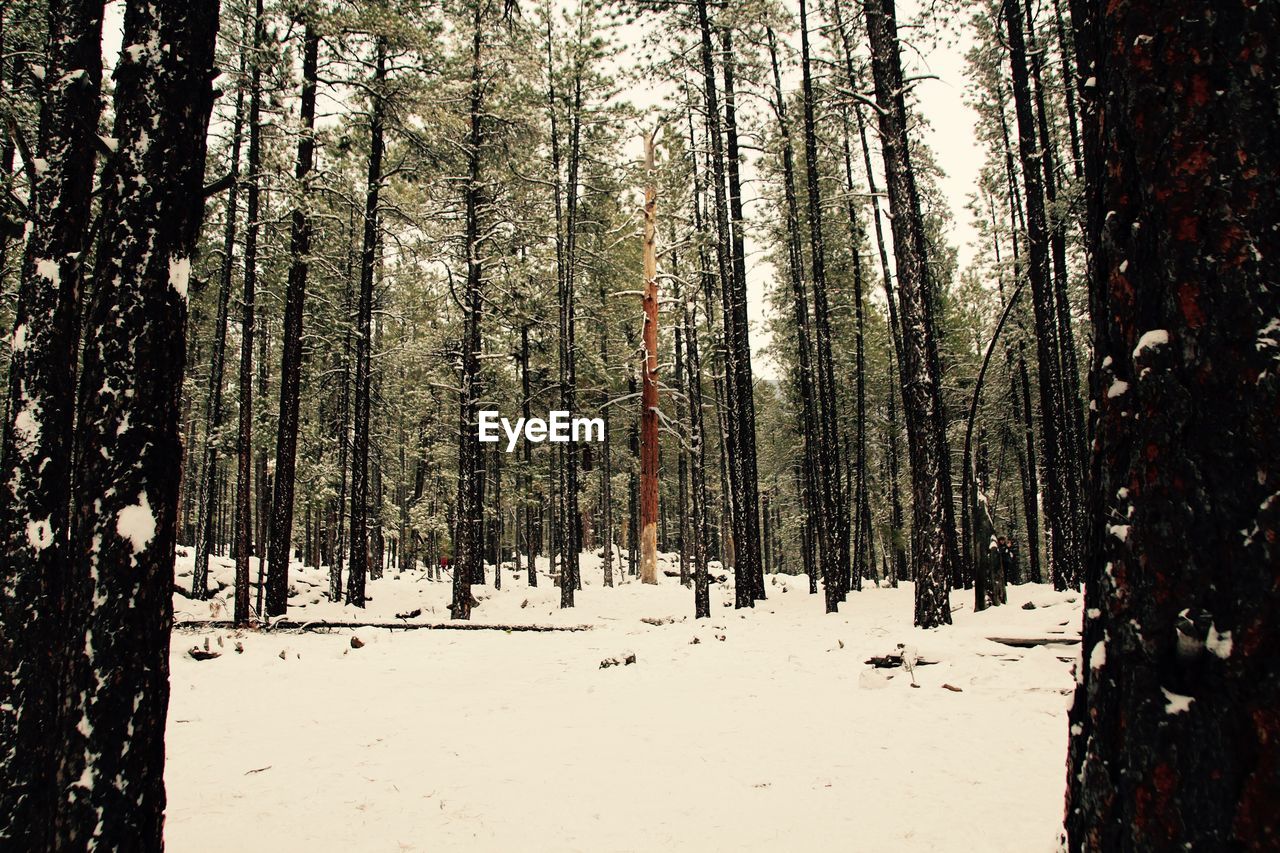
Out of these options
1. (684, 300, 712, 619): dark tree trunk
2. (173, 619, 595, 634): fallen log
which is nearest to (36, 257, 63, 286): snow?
(173, 619, 595, 634): fallen log

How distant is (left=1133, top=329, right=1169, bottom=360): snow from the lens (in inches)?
48.2

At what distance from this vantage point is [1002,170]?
18.8 meters

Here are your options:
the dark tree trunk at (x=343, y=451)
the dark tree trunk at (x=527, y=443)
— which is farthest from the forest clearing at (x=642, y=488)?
the dark tree trunk at (x=527, y=443)

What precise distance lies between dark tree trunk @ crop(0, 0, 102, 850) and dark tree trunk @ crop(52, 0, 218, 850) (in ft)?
4.10

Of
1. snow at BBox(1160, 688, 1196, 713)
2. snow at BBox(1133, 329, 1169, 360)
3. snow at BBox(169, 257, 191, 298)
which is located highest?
snow at BBox(169, 257, 191, 298)

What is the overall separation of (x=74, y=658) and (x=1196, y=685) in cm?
402

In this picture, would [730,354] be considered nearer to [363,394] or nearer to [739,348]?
[739,348]

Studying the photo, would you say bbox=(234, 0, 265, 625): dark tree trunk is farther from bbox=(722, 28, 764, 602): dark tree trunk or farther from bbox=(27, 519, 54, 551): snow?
bbox=(722, 28, 764, 602): dark tree trunk

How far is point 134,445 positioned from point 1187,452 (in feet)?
13.1

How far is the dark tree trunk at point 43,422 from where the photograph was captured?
157 inches

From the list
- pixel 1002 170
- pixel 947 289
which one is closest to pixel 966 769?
pixel 1002 170

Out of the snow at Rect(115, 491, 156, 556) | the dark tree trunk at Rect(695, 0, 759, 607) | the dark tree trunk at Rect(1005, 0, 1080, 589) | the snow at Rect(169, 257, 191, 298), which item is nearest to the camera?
the snow at Rect(115, 491, 156, 556)

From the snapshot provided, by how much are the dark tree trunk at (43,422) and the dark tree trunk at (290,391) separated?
8.65 meters

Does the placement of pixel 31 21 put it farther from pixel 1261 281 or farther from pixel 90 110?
pixel 1261 281
